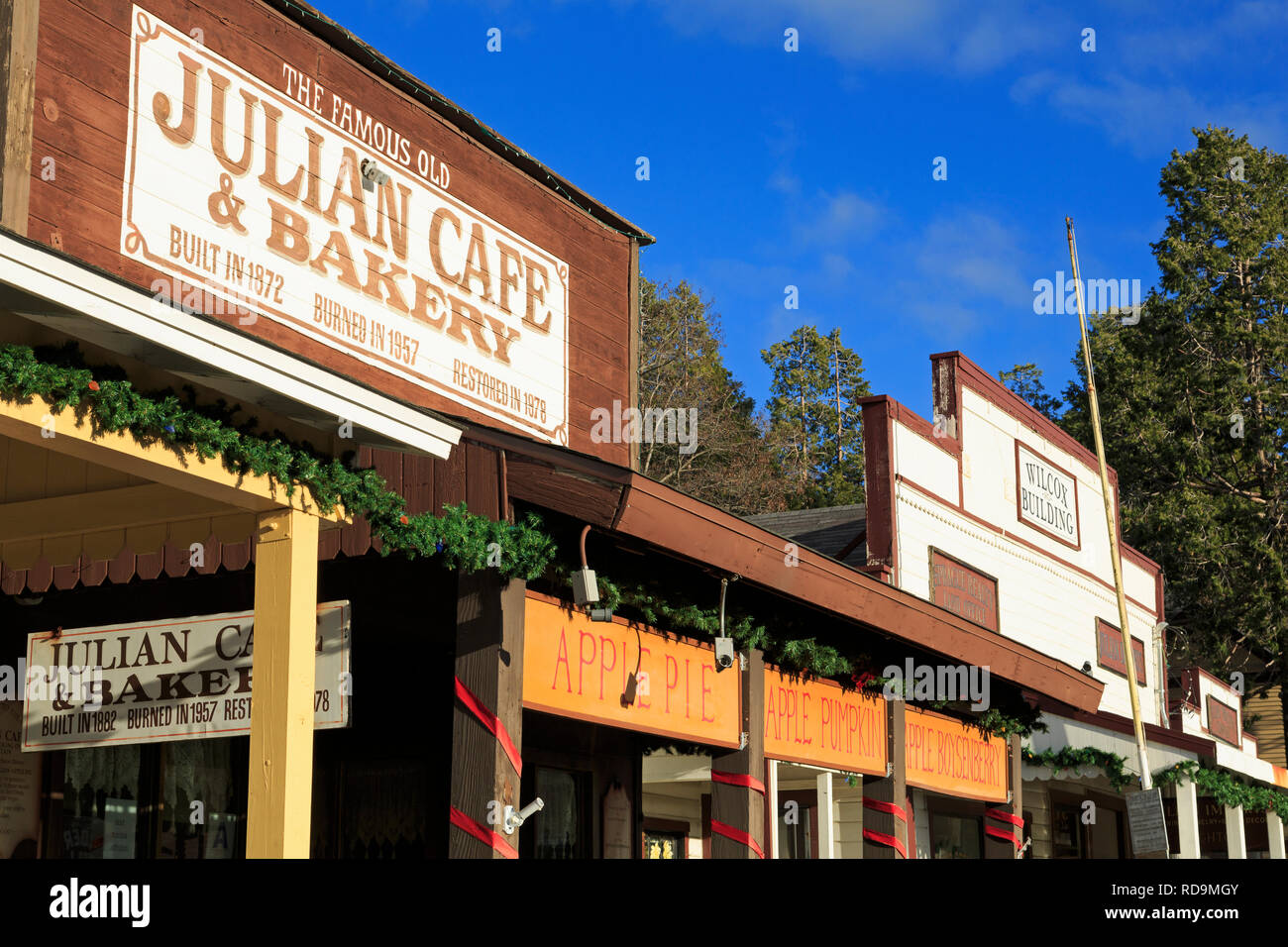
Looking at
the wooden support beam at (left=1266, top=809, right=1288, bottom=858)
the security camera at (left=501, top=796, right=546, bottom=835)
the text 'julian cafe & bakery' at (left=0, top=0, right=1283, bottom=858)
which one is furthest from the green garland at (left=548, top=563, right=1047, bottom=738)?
the wooden support beam at (left=1266, top=809, right=1288, bottom=858)

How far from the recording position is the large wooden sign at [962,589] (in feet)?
54.9

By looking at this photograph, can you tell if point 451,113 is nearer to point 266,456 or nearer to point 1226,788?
point 266,456

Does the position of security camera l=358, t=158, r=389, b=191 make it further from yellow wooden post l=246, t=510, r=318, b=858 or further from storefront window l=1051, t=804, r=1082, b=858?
storefront window l=1051, t=804, r=1082, b=858

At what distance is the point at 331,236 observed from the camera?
9055 millimetres

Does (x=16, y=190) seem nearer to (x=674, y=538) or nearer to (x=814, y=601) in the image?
(x=674, y=538)

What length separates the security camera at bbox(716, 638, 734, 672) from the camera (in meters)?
8.52

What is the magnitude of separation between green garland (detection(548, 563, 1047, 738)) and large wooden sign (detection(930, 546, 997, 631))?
358cm

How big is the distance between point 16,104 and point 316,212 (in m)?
2.19

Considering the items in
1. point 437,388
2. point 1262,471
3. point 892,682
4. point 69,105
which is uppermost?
point 1262,471

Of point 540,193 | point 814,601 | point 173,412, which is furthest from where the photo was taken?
point 540,193

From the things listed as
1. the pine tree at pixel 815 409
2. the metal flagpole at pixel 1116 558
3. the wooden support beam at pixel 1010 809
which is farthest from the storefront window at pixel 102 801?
the pine tree at pixel 815 409

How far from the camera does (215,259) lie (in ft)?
26.8
